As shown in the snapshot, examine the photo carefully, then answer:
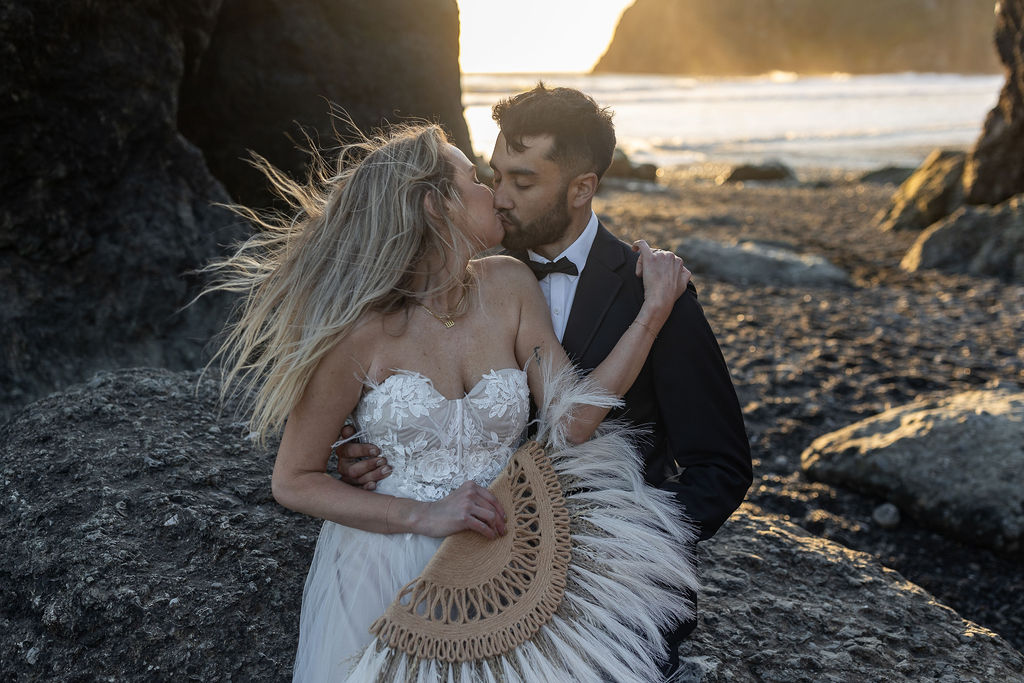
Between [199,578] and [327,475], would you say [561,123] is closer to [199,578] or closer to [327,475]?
[327,475]

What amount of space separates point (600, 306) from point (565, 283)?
0.19m

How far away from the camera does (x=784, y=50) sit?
10650 cm

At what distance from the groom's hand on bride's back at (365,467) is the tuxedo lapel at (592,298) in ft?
2.28

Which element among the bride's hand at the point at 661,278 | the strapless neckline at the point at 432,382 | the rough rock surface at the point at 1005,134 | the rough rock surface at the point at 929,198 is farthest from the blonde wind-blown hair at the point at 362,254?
the rough rock surface at the point at 929,198

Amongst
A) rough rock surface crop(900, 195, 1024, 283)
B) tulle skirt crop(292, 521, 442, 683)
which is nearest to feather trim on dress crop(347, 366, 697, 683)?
tulle skirt crop(292, 521, 442, 683)

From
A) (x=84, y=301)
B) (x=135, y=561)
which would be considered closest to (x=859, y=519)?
(x=135, y=561)

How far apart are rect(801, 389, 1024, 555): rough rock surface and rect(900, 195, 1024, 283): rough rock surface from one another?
15.0 feet

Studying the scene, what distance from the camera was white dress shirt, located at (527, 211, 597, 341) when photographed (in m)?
2.82

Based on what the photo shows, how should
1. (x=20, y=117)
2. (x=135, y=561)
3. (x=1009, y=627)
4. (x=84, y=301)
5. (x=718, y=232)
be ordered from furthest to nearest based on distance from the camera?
(x=718, y=232) < (x=84, y=301) < (x=20, y=117) < (x=1009, y=627) < (x=135, y=561)

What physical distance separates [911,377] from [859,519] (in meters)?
2.19

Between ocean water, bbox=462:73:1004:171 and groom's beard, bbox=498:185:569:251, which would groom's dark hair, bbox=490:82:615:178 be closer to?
groom's beard, bbox=498:185:569:251

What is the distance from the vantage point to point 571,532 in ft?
7.79

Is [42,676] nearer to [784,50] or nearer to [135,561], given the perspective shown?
[135,561]

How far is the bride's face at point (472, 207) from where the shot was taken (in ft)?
8.07
